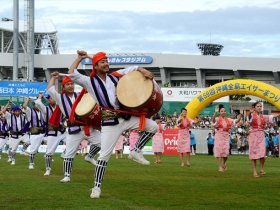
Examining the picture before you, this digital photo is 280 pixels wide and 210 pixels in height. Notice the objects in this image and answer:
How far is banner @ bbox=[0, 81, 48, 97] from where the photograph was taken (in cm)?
A: 4381

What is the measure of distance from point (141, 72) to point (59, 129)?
5683mm

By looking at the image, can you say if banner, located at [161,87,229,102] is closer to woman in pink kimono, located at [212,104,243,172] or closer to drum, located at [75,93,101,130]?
woman in pink kimono, located at [212,104,243,172]

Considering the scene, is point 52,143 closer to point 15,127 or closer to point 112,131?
point 112,131

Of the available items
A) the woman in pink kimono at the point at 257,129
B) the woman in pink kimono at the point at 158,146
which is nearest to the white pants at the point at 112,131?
the woman in pink kimono at the point at 257,129

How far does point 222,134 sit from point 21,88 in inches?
1073

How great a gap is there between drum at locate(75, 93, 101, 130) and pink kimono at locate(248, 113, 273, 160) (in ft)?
17.5

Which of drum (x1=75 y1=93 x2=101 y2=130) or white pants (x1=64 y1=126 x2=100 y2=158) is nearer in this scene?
drum (x1=75 y1=93 x2=101 y2=130)

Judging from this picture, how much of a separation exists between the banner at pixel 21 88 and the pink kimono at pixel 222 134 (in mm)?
25662

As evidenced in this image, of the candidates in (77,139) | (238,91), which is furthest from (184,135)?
(77,139)

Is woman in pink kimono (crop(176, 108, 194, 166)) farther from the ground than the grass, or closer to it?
farther from the ground

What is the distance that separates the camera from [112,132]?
10375 mm

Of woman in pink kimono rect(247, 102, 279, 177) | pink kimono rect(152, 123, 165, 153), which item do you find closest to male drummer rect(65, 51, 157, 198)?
woman in pink kimono rect(247, 102, 279, 177)

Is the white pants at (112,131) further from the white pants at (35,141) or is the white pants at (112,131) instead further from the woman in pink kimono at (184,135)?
the woman in pink kimono at (184,135)

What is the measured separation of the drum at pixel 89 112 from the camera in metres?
12.6
